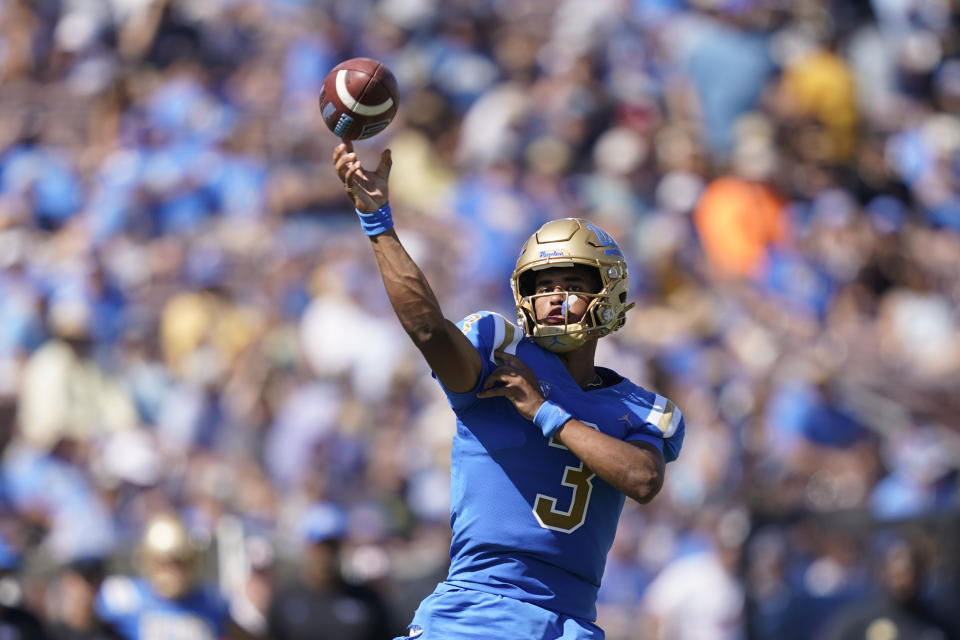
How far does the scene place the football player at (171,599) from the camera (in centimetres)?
828

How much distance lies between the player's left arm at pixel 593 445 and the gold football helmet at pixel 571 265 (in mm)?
239

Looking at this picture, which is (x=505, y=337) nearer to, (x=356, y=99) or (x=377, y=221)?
(x=377, y=221)

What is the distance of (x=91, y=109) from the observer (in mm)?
13609

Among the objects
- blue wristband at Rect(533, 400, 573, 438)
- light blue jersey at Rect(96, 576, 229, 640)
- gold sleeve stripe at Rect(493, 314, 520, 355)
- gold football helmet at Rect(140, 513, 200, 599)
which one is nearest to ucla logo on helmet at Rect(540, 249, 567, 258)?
gold sleeve stripe at Rect(493, 314, 520, 355)

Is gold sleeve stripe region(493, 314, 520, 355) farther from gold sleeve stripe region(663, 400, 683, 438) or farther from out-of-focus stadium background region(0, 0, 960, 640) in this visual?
out-of-focus stadium background region(0, 0, 960, 640)

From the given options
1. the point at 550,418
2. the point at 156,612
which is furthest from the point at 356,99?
the point at 156,612

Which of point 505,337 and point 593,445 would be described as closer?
point 593,445

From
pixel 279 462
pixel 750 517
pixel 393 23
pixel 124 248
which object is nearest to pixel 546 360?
pixel 750 517

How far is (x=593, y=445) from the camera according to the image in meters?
4.33

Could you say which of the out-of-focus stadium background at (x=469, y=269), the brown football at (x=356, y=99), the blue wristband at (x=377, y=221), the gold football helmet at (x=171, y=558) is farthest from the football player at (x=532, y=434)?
the out-of-focus stadium background at (x=469, y=269)

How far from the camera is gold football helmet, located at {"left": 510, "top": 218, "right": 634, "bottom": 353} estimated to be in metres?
4.59

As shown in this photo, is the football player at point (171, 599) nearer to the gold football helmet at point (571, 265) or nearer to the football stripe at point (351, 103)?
the gold football helmet at point (571, 265)

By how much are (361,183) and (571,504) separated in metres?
1.18

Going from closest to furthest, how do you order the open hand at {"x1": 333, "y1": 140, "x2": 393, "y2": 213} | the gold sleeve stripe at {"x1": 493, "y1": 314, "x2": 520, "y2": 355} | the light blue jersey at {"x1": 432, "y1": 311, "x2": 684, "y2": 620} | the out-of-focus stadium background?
the open hand at {"x1": 333, "y1": 140, "x2": 393, "y2": 213} → the light blue jersey at {"x1": 432, "y1": 311, "x2": 684, "y2": 620} → the gold sleeve stripe at {"x1": 493, "y1": 314, "x2": 520, "y2": 355} → the out-of-focus stadium background
